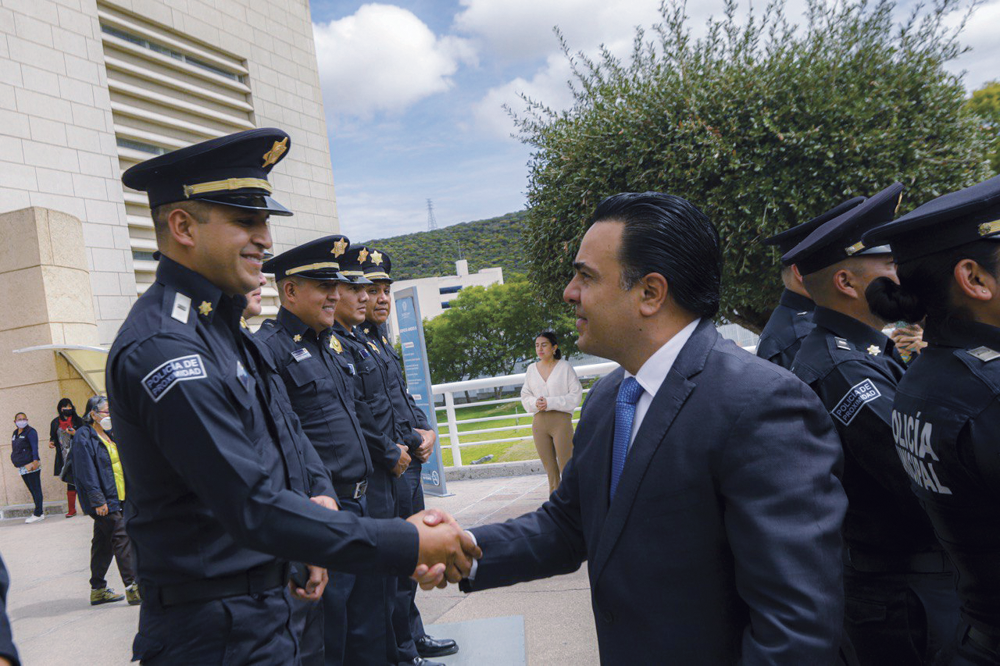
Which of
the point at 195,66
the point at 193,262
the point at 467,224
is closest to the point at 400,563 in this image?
the point at 193,262

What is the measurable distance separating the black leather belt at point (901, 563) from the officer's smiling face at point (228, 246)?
7.20 ft

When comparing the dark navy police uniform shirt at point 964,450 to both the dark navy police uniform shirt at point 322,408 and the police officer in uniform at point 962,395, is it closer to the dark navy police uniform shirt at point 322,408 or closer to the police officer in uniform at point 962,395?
the police officer in uniform at point 962,395

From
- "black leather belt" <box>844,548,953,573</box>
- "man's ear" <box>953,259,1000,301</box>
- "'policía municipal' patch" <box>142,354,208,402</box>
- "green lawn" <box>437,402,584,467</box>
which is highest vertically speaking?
"'policía municipal' patch" <box>142,354,208,402</box>

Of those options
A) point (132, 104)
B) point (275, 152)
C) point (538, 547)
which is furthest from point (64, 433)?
point (538, 547)

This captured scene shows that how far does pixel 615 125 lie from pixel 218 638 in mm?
7557

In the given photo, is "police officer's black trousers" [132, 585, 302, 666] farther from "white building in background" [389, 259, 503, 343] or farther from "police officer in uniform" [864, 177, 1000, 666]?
"white building in background" [389, 259, 503, 343]

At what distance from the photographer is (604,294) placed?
1760 millimetres

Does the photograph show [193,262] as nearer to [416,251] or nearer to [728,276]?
[728,276]

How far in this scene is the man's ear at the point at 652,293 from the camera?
5.54ft

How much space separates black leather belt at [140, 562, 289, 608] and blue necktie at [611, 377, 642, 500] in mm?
1131

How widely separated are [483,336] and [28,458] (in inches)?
2152

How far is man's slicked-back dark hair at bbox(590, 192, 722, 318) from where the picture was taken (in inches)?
65.8

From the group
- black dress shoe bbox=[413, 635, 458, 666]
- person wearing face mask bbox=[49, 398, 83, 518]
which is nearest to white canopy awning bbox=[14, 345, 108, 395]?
person wearing face mask bbox=[49, 398, 83, 518]

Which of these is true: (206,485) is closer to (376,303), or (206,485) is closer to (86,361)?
(376,303)
